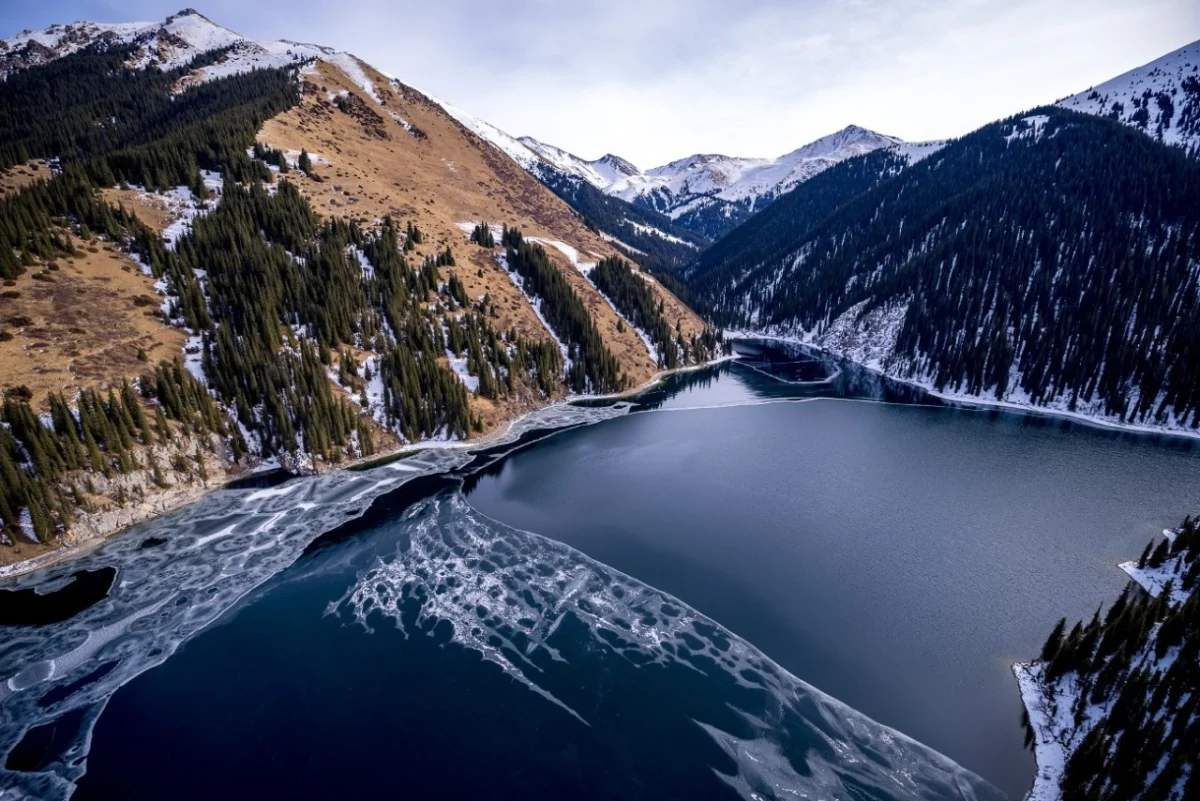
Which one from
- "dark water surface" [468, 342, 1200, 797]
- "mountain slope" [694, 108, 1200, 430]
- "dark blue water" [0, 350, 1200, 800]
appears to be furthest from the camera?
"mountain slope" [694, 108, 1200, 430]

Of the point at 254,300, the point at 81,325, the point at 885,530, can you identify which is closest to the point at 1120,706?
the point at 885,530

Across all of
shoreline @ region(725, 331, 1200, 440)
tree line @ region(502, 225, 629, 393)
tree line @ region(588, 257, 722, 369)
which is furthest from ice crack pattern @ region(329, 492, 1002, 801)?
shoreline @ region(725, 331, 1200, 440)

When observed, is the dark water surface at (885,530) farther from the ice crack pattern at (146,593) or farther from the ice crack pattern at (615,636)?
the ice crack pattern at (146,593)

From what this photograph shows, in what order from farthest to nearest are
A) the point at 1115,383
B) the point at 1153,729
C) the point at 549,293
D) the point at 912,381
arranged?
the point at 912,381 < the point at 549,293 < the point at 1115,383 < the point at 1153,729

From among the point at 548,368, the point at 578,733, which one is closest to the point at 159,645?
the point at 578,733

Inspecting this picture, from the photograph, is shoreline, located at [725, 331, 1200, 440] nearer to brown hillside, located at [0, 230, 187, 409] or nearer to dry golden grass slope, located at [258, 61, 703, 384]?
dry golden grass slope, located at [258, 61, 703, 384]

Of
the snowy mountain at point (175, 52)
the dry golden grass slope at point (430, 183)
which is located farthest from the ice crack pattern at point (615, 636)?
the snowy mountain at point (175, 52)

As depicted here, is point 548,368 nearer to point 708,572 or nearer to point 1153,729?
point 708,572
